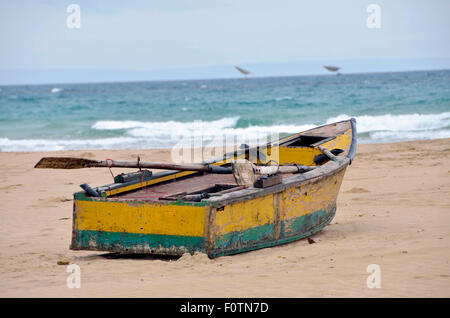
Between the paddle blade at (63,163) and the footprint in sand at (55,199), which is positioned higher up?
the paddle blade at (63,163)

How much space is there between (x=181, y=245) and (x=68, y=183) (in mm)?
6272

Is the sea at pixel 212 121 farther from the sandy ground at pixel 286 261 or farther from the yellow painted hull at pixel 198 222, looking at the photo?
the yellow painted hull at pixel 198 222

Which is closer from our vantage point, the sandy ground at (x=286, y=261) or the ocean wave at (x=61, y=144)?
the sandy ground at (x=286, y=261)

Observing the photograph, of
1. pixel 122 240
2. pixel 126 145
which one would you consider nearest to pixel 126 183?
pixel 122 240

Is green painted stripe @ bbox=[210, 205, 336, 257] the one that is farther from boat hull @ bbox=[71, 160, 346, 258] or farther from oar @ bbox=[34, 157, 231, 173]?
oar @ bbox=[34, 157, 231, 173]

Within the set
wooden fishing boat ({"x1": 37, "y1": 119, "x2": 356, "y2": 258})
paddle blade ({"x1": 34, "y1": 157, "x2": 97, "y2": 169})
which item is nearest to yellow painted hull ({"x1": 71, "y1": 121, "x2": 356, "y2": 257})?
wooden fishing boat ({"x1": 37, "y1": 119, "x2": 356, "y2": 258})

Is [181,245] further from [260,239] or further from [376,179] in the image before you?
[376,179]

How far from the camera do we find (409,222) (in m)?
6.41

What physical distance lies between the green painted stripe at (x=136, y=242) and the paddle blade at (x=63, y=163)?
62cm

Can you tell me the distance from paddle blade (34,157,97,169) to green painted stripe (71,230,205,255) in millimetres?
617

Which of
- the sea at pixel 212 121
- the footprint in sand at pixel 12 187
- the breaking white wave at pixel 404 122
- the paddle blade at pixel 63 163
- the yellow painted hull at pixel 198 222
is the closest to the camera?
the yellow painted hull at pixel 198 222

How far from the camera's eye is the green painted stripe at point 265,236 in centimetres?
496

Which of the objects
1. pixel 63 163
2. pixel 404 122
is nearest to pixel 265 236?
pixel 63 163

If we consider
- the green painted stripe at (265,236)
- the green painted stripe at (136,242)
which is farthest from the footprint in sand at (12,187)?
the green painted stripe at (265,236)
